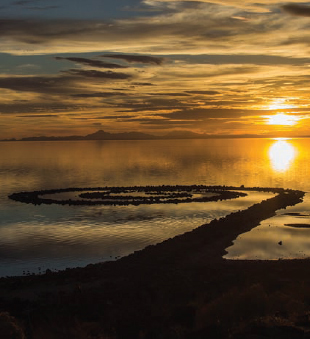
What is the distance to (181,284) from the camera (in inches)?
1021

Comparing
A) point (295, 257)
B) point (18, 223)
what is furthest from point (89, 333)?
point (18, 223)

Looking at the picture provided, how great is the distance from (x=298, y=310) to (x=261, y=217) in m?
34.2

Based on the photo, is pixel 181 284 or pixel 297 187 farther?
pixel 297 187

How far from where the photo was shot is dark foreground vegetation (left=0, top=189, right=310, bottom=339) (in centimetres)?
1744

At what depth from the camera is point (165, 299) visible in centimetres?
2358

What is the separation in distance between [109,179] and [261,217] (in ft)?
183

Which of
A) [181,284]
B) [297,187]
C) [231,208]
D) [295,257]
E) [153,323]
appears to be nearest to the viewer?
[153,323]

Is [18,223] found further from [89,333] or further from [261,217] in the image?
[89,333]

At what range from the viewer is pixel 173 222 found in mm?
50844

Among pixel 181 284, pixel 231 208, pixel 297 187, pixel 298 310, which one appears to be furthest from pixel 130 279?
pixel 297 187

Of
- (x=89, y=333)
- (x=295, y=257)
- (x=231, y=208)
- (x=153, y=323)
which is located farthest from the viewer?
(x=231, y=208)

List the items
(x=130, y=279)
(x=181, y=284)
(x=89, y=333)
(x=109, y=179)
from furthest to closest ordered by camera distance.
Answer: (x=109, y=179) < (x=130, y=279) < (x=181, y=284) < (x=89, y=333)

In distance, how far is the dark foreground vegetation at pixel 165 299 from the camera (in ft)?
57.2

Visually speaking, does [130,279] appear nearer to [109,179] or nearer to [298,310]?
[298,310]
